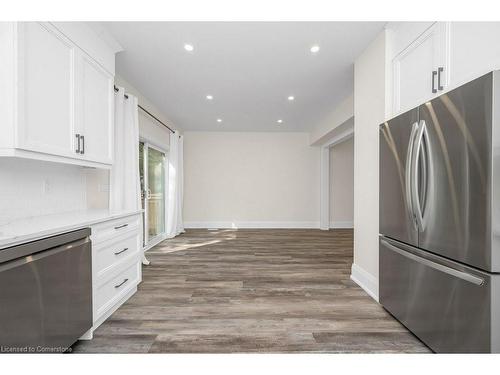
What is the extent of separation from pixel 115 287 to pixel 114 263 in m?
0.23

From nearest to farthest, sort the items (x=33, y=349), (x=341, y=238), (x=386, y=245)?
1. (x=33, y=349)
2. (x=386, y=245)
3. (x=341, y=238)

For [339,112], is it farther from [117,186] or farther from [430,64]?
[117,186]

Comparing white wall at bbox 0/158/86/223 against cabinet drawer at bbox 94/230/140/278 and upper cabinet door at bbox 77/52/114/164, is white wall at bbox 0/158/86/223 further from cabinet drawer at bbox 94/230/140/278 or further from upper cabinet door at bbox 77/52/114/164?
cabinet drawer at bbox 94/230/140/278

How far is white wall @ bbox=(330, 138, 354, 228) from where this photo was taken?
7051 mm

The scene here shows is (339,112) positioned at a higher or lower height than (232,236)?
higher

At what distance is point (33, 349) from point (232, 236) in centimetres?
450

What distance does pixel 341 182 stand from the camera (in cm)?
707

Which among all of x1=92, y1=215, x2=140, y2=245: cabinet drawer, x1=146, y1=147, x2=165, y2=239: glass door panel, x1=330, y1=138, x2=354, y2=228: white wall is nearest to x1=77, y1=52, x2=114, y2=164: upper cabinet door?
x1=92, y1=215, x2=140, y2=245: cabinet drawer

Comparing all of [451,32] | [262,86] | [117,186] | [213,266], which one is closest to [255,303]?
[213,266]

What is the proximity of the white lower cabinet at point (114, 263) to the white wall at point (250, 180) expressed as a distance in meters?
4.24

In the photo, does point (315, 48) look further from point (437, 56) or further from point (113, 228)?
point (113, 228)

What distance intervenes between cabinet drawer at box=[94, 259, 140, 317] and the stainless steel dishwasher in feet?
0.57

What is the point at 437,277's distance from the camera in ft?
5.14

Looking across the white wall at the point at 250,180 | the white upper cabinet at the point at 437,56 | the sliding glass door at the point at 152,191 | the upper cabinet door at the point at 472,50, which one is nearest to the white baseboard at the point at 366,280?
the white upper cabinet at the point at 437,56
